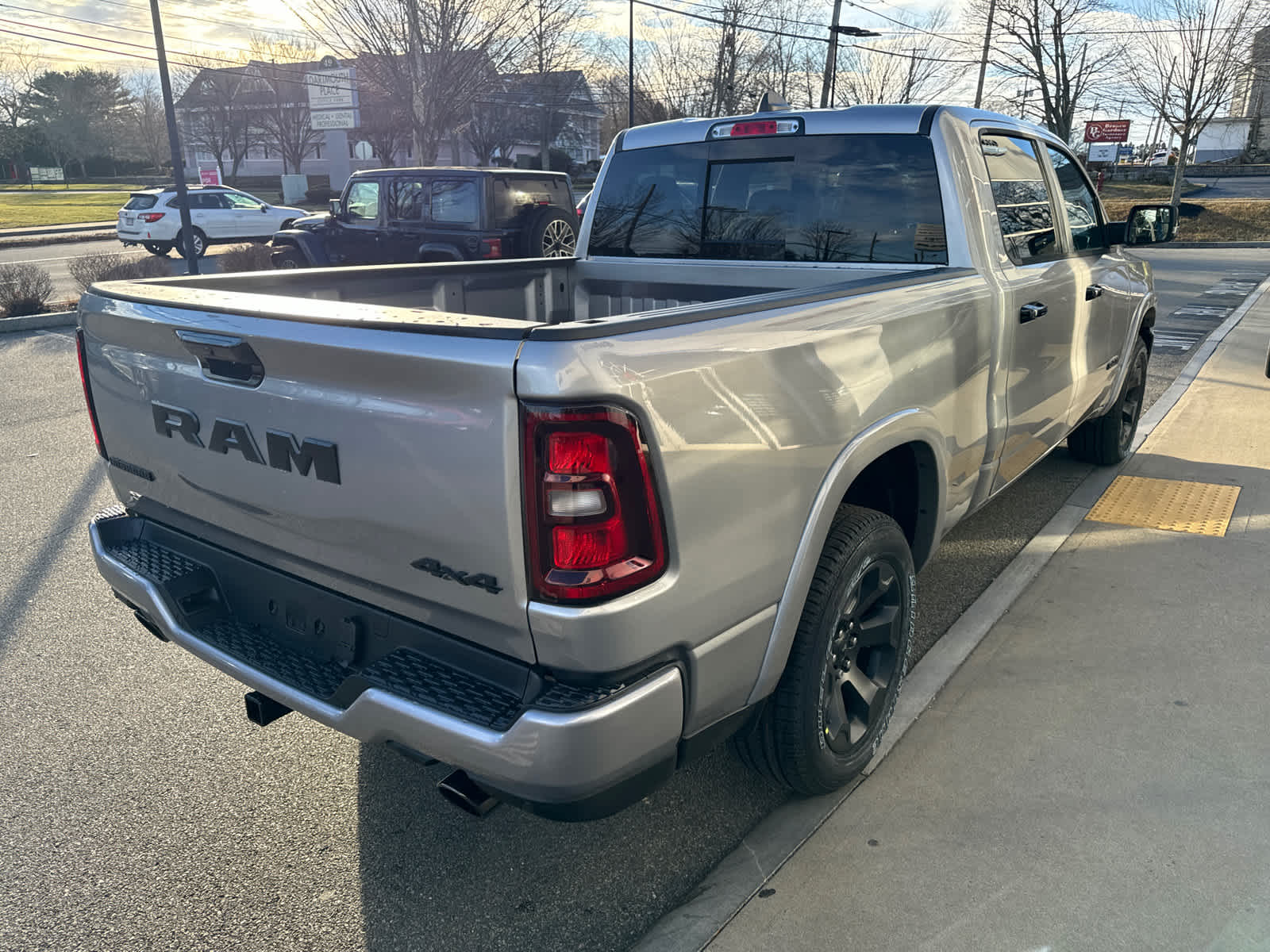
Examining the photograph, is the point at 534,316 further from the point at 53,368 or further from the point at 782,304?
the point at 53,368

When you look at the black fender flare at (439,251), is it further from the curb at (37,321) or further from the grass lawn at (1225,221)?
the grass lawn at (1225,221)

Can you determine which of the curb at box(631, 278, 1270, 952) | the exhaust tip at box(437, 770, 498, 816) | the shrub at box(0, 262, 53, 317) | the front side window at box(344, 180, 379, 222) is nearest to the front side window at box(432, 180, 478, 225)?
the front side window at box(344, 180, 379, 222)

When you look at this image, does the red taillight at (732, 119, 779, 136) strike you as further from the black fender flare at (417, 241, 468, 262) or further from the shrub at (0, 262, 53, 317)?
the shrub at (0, 262, 53, 317)

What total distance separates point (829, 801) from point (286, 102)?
206ft

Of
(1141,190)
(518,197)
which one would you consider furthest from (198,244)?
(1141,190)

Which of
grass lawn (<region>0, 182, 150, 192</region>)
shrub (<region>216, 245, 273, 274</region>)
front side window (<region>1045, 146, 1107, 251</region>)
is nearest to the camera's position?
front side window (<region>1045, 146, 1107, 251</region>)

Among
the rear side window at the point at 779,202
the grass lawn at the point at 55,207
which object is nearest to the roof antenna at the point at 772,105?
the rear side window at the point at 779,202

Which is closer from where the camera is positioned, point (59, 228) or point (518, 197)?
point (518, 197)

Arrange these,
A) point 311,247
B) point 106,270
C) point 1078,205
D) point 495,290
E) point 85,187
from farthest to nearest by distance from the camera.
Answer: point 85,187 < point 311,247 < point 106,270 < point 1078,205 < point 495,290

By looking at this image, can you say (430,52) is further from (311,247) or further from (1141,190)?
(1141,190)

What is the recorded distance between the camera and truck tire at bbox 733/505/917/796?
2402 mm

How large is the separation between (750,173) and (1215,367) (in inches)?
267

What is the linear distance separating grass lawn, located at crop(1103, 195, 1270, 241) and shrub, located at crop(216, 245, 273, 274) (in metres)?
21.3

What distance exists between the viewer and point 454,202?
1211 centimetres
